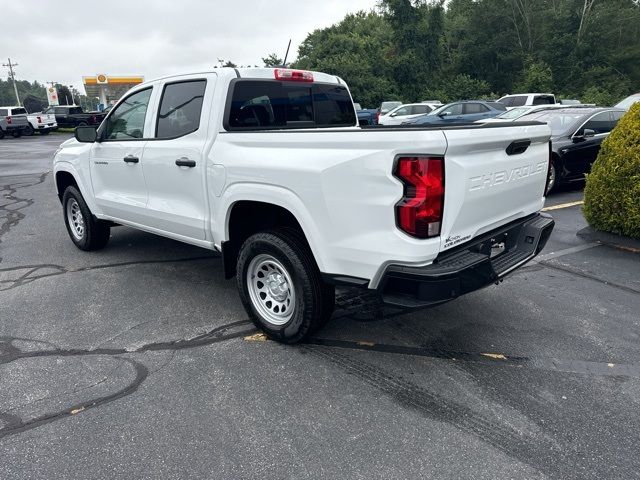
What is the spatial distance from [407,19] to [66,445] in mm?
46607

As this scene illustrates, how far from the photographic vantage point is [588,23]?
38281 millimetres

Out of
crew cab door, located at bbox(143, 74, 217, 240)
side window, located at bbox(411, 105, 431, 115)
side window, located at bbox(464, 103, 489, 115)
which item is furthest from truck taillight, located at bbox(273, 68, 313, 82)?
side window, located at bbox(411, 105, 431, 115)

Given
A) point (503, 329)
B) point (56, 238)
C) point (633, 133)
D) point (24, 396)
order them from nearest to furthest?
point (24, 396)
point (503, 329)
point (633, 133)
point (56, 238)

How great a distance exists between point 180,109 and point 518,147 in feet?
9.09

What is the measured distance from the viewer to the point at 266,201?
338 centimetres

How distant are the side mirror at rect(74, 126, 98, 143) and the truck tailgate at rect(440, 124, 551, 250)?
4.04 metres

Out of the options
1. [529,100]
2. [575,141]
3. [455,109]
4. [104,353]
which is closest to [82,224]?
[104,353]

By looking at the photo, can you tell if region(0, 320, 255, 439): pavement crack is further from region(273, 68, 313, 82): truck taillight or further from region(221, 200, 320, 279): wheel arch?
region(273, 68, 313, 82): truck taillight

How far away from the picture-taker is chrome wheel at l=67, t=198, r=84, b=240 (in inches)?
242

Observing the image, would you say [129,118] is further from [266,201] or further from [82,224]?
[266,201]

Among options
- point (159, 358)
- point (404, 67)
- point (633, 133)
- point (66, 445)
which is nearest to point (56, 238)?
point (159, 358)

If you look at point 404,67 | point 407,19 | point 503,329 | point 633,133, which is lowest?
point 503,329

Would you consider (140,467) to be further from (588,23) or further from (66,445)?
(588,23)

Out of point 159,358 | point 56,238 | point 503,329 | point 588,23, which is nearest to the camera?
point 159,358
